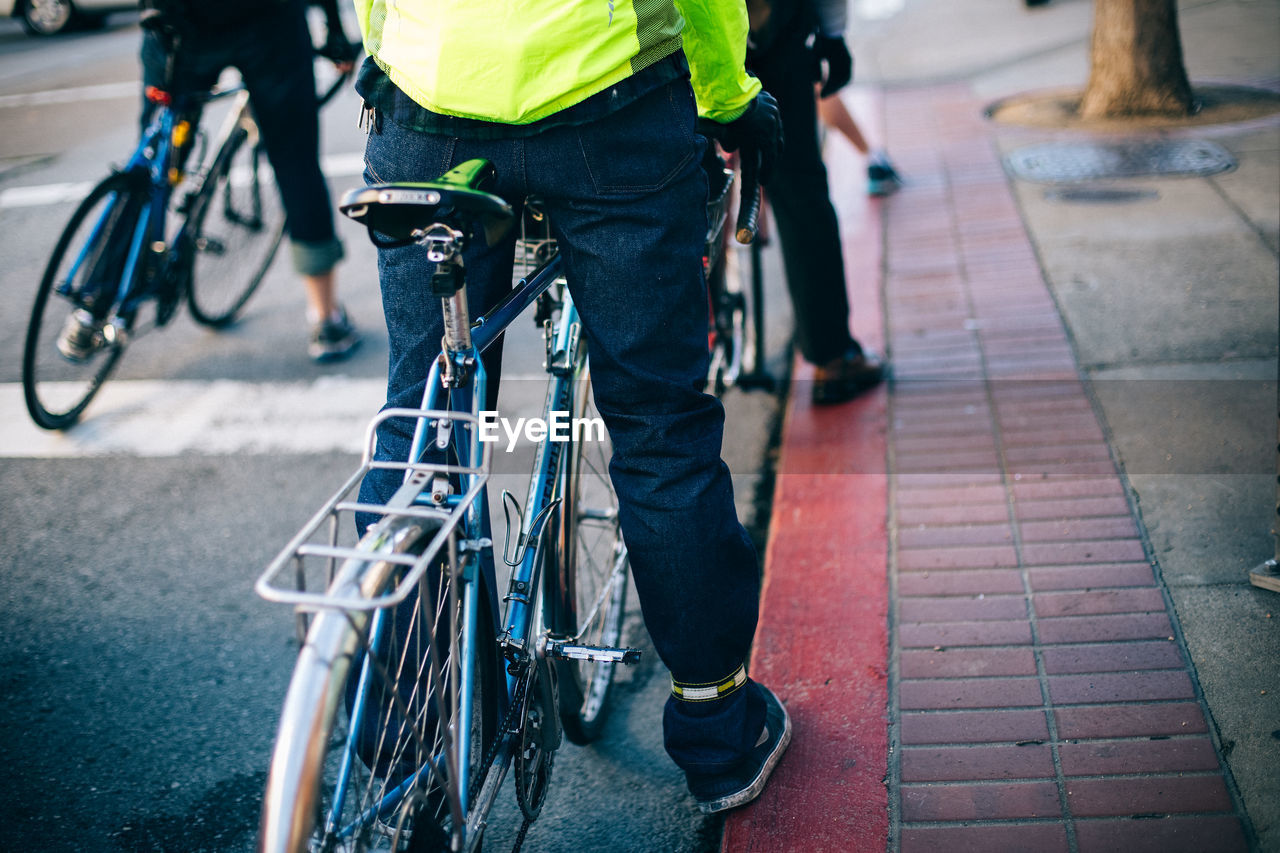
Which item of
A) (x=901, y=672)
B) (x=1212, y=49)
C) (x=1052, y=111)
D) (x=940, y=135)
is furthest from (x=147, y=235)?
(x=1212, y=49)

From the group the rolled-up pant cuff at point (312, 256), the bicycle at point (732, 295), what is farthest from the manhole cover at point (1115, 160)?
the rolled-up pant cuff at point (312, 256)

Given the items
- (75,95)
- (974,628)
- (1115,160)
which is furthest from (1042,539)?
(75,95)

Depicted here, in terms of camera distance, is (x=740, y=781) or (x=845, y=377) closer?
(x=740, y=781)

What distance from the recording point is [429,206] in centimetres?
152

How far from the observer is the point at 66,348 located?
163 inches

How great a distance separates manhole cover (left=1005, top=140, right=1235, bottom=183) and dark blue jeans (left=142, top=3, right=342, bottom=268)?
3.48 metres

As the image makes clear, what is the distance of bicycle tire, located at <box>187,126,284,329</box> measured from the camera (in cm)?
459

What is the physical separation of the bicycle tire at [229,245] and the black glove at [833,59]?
2.61 m

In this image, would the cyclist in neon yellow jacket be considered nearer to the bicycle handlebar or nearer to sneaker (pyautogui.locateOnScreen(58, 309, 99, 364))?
the bicycle handlebar

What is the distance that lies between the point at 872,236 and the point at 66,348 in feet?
11.5

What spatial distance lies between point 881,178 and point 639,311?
4.17 meters

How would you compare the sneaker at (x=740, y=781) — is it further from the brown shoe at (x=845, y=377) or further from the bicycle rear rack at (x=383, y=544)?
the brown shoe at (x=845, y=377)

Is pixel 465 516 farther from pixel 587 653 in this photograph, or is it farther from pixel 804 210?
pixel 804 210

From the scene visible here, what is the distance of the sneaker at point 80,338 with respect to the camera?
4129mm
